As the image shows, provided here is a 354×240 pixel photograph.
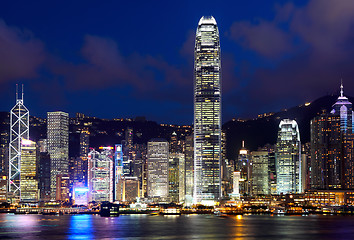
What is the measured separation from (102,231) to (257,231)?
111 ft

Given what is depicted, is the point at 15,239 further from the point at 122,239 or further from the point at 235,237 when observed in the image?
the point at 235,237

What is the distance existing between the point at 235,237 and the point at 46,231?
4275 cm

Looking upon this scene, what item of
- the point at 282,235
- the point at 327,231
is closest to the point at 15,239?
the point at 282,235

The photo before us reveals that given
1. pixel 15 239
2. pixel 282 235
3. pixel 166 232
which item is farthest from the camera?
pixel 166 232

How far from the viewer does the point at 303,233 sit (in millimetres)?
131625

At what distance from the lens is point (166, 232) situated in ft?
444

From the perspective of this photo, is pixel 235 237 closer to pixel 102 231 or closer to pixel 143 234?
pixel 143 234

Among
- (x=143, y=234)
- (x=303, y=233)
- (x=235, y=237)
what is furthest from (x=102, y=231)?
(x=303, y=233)

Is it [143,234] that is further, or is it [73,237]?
[143,234]

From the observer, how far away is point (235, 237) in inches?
4813

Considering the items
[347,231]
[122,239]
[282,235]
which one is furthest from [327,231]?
[122,239]

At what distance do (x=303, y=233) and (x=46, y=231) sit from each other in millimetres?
55142

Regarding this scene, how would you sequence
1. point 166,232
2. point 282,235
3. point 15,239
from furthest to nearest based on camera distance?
point 166,232, point 282,235, point 15,239

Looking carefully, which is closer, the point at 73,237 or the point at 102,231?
the point at 73,237
